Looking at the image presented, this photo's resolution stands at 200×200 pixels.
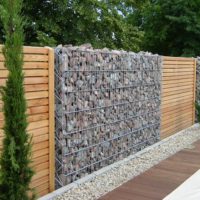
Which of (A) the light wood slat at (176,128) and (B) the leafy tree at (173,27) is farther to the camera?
(B) the leafy tree at (173,27)

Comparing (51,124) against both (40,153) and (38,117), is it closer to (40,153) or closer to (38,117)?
(38,117)

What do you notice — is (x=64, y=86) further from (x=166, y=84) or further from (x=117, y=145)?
(x=166, y=84)

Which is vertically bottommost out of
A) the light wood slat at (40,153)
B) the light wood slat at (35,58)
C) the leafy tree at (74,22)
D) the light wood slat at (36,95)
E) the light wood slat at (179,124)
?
the light wood slat at (179,124)

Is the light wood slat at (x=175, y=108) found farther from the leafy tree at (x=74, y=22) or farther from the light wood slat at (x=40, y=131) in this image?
the light wood slat at (x=40, y=131)

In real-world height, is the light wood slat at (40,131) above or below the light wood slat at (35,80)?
below

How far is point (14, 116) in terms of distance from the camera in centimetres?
319

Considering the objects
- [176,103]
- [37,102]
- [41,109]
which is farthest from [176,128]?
[37,102]

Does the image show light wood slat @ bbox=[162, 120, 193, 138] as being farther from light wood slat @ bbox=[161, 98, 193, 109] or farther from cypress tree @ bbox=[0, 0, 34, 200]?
cypress tree @ bbox=[0, 0, 34, 200]

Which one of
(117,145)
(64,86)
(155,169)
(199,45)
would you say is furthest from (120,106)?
(199,45)

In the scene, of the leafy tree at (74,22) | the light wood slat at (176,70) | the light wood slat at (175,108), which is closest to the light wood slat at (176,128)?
the light wood slat at (175,108)

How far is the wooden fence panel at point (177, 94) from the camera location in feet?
30.5

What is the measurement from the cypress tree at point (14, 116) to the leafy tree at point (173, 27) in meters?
20.0

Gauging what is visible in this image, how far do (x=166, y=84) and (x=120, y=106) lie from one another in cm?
251

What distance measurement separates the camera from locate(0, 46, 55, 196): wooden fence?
4.86m
